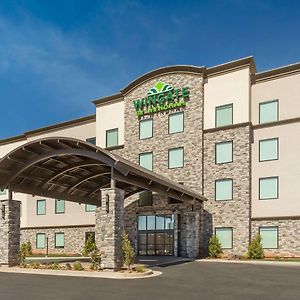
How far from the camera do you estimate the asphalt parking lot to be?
12.1 m

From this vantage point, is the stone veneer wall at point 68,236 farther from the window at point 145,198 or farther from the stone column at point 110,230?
the stone column at point 110,230

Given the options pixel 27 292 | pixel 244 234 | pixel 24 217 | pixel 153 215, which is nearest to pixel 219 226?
pixel 244 234

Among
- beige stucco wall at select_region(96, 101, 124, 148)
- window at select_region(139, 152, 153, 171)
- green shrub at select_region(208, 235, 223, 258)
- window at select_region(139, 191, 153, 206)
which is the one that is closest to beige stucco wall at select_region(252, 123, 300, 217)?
green shrub at select_region(208, 235, 223, 258)

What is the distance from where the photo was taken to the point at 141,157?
3431 cm

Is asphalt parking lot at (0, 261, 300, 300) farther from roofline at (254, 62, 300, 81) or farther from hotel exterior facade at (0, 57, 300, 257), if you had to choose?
roofline at (254, 62, 300, 81)

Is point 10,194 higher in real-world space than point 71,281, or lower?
higher

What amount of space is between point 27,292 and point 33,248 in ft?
95.9

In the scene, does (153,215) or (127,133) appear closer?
(153,215)

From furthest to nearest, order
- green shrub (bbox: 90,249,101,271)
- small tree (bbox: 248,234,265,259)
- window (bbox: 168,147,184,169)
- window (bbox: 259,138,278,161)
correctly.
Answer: window (bbox: 168,147,184,169) < window (bbox: 259,138,278,161) < small tree (bbox: 248,234,265,259) < green shrub (bbox: 90,249,101,271)

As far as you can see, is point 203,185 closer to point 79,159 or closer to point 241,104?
point 241,104

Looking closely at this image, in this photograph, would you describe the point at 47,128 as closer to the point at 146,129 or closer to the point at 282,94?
the point at 146,129

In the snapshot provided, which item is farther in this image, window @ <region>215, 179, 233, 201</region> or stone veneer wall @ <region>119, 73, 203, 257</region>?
stone veneer wall @ <region>119, 73, 203, 257</region>

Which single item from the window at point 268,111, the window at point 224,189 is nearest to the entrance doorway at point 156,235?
the window at point 224,189

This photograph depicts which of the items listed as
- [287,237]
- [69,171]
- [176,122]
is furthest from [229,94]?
[69,171]
